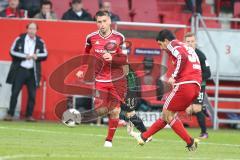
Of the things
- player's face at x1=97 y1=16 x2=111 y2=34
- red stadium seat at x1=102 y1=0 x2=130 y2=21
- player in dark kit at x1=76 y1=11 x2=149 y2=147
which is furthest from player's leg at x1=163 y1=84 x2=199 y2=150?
red stadium seat at x1=102 y1=0 x2=130 y2=21

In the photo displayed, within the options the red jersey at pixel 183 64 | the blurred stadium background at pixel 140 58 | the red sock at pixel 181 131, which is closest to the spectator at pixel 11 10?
the blurred stadium background at pixel 140 58

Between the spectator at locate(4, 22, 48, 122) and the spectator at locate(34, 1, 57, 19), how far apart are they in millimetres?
950

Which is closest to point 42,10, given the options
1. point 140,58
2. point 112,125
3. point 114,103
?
point 140,58

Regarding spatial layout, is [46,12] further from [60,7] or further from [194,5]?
[194,5]

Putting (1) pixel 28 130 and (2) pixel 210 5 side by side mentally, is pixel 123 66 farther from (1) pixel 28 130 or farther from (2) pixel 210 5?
(2) pixel 210 5

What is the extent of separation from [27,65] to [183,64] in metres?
8.86

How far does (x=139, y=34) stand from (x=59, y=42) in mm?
2030

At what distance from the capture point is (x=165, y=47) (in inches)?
584

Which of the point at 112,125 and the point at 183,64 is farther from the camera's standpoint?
the point at 112,125

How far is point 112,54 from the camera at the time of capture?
16.0 metres

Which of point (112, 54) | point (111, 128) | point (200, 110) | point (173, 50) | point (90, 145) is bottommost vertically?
point (200, 110)

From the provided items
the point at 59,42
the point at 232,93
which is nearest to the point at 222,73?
the point at 232,93

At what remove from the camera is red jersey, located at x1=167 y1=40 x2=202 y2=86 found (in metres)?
14.6

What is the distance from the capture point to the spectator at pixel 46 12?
77.3 feet
